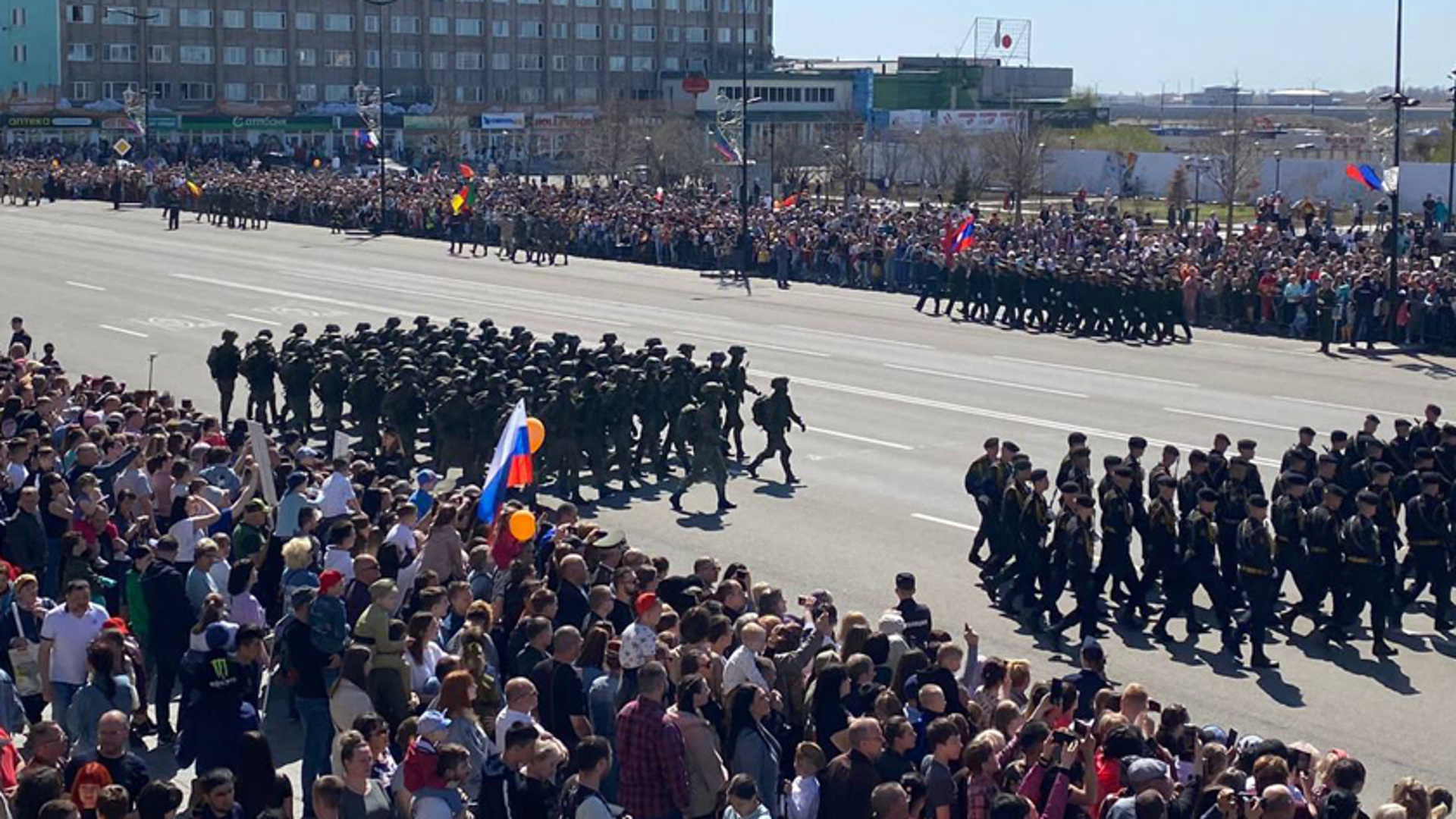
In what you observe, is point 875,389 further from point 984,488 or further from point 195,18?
point 195,18

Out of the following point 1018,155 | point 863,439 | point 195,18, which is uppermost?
point 195,18

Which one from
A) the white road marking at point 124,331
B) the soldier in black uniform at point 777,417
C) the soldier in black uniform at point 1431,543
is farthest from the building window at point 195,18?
the soldier in black uniform at point 1431,543

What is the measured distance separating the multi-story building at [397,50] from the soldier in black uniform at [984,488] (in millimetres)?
86464

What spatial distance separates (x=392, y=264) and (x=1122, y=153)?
39.0 metres

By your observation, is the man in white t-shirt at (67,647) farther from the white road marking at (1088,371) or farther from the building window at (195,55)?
the building window at (195,55)

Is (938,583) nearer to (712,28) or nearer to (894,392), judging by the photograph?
(894,392)

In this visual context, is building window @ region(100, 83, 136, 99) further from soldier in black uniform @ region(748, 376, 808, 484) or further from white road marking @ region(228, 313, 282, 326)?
soldier in black uniform @ region(748, 376, 808, 484)

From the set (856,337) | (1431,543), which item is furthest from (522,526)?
(856,337)

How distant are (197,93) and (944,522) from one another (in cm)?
9365

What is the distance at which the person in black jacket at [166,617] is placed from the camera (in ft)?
40.7

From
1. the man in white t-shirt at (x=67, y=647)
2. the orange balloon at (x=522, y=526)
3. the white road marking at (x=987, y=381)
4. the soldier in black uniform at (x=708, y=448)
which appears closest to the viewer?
the man in white t-shirt at (x=67, y=647)

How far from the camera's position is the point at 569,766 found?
32.6 ft

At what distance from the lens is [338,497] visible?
51.8 ft

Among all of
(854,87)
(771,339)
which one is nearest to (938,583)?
(771,339)
